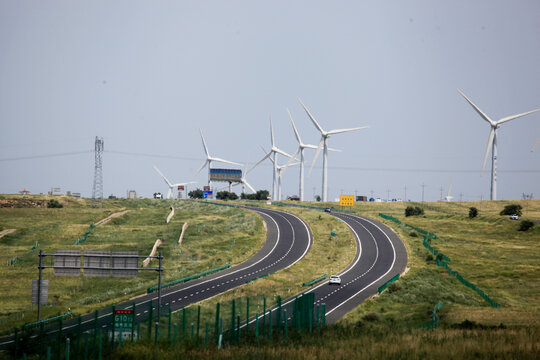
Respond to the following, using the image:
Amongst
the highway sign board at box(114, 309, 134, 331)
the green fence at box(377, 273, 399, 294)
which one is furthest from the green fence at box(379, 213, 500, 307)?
the highway sign board at box(114, 309, 134, 331)

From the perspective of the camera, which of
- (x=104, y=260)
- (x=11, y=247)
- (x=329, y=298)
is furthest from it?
(x=11, y=247)

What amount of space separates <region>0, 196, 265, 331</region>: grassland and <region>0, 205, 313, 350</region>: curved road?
3.65 metres

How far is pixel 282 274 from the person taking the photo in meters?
104

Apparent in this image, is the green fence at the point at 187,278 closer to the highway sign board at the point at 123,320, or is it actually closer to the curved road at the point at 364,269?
the curved road at the point at 364,269

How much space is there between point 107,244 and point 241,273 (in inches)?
1619

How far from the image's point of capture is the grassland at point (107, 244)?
87062 mm

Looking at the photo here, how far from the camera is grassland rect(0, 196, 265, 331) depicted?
3428 inches

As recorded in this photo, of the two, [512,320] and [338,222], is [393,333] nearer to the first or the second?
[512,320]

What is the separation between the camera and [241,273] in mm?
103500

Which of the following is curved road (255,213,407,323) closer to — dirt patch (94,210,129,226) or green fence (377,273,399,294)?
A: green fence (377,273,399,294)

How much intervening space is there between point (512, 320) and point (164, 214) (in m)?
137

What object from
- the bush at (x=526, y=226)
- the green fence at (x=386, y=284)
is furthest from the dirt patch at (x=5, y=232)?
the bush at (x=526, y=226)

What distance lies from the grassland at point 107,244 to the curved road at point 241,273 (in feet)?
12.0

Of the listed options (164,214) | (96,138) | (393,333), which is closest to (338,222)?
(164,214)
